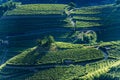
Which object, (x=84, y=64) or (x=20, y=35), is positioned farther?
(x=20, y=35)

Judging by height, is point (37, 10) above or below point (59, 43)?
above

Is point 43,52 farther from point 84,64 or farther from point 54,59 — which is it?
point 84,64

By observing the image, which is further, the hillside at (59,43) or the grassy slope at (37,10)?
the grassy slope at (37,10)

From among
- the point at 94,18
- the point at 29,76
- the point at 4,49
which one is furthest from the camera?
the point at 94,18

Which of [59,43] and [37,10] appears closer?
[59,43]

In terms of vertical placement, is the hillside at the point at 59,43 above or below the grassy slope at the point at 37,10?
below

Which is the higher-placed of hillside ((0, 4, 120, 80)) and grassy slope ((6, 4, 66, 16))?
grassy slope ((6, 4, 66, 16))

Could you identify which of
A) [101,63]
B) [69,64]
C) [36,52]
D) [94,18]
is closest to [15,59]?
[36,52]

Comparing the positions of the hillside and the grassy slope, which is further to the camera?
the grassy slope
